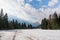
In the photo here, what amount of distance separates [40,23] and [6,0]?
26.8 inches

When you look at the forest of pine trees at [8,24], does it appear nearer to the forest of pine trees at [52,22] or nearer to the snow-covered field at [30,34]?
the snow-covered field at [30,34]

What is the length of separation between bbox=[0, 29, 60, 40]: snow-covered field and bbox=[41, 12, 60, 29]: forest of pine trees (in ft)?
0.27

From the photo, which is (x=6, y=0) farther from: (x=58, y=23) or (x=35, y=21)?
(x=58, y=23)

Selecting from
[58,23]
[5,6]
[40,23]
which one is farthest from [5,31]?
[58,23]

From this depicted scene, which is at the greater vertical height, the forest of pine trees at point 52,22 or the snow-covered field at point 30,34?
the forest of pine trees at point 52,22

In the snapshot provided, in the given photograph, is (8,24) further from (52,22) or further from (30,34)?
(52,22)

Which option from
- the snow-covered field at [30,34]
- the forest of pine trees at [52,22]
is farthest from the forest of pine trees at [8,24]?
the forest of pine trees at [52,22]

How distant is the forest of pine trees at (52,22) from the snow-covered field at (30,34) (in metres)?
0.08

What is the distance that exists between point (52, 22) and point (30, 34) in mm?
412

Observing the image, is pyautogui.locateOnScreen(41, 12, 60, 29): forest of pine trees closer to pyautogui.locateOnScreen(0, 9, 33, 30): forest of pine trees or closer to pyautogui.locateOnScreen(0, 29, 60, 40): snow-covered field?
pyautogui.locateOnScreen(0, 29, 60, 40): snow-covered field

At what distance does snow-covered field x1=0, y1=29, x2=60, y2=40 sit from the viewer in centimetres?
283

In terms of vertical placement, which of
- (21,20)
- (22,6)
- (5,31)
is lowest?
(5,31)

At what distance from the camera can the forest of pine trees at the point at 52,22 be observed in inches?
113

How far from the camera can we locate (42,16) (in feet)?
9.48
